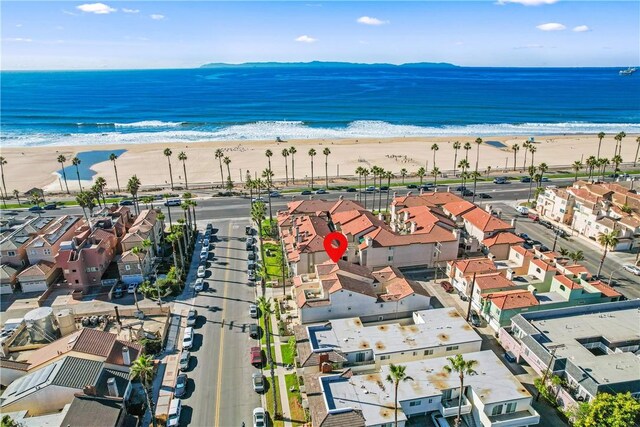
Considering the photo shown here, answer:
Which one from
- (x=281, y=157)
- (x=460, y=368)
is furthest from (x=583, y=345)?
(x=281, y=157)

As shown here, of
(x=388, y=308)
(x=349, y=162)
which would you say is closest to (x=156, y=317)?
(x=388, y=308)

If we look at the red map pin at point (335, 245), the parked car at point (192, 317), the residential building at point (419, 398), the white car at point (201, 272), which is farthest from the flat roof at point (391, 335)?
the white car at point (201, 272)

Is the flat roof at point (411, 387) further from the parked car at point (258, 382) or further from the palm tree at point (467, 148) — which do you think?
the palm tree at point (467, 148)

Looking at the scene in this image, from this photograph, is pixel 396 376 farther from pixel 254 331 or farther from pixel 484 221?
pixel 484 221

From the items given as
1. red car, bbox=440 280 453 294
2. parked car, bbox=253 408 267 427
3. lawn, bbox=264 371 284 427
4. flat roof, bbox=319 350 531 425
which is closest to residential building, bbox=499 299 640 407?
flat roof, bbox=319 350 531 425

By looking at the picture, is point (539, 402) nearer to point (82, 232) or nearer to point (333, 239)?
point (333, 239)

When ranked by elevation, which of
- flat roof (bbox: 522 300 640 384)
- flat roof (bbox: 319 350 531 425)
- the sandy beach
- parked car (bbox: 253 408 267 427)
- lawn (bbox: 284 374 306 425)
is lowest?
lawn (bbox: 284 374 306 425)

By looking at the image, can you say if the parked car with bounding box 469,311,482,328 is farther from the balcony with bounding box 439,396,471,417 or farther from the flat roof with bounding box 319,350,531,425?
the balcony with bounding box 439,396,471,417
